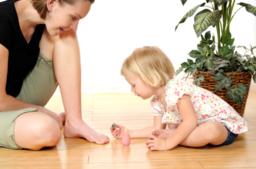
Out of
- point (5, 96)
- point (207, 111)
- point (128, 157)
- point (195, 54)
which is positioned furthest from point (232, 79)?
point (5, 96)

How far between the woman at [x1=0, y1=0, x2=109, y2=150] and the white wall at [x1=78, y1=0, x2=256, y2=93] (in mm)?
1143

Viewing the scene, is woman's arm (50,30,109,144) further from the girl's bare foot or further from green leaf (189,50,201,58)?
green leaf (189,50,201,58)

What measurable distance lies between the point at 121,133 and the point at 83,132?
15 cm

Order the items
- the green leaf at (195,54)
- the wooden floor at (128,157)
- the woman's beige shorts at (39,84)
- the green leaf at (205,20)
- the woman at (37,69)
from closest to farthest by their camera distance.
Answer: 1. the wooden floor at (128,157)
2. the woman at (37,69)
3. the woman's beige shorts at (39,84)
4. the green leaf at (205,20)
5. the green leaf at (195,54)

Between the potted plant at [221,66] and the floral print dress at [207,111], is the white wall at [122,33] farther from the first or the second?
the floral print dress at [207,111]

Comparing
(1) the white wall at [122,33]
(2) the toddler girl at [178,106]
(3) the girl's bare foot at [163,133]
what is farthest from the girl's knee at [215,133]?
(1) the white wall at [122,33]

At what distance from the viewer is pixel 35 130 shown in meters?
1.51

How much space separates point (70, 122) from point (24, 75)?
0.87 ft

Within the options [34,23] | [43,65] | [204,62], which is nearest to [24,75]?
[43,65]

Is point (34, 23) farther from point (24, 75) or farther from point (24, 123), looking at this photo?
point (24, 123)

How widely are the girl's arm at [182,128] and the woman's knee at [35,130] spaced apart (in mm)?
366

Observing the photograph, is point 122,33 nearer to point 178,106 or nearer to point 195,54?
point 195,54

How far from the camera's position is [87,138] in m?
1.71

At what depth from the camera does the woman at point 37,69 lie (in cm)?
153
